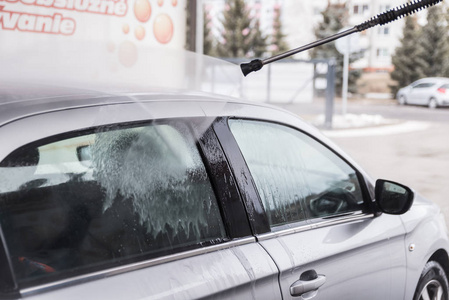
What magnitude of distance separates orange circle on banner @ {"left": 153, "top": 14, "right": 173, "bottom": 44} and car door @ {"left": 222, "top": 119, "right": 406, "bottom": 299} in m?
3.48

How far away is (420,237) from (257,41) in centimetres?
4822

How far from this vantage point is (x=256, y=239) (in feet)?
6.93

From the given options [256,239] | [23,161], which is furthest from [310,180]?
[23,161]

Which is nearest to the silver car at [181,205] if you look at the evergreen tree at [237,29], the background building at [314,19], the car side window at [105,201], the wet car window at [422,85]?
the car side window at [105,201]

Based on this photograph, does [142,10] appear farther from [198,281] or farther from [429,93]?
[429,93]

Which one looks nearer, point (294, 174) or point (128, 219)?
point (128, 219)

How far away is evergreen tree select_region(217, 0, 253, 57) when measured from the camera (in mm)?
49500

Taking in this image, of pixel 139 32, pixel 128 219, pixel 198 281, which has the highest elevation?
pixel 139 32

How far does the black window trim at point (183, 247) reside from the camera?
1.48 metres

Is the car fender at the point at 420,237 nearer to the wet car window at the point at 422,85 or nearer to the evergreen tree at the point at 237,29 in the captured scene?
the wet car window at the point at 422,85

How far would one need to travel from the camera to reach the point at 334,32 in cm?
4441

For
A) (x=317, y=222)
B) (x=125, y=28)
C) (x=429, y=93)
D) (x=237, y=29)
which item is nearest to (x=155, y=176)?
(x=317, y=222)

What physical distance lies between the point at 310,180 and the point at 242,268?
2.99 feet

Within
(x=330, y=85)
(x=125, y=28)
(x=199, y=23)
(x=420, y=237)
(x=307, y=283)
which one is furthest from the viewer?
(x=330, y=85)
